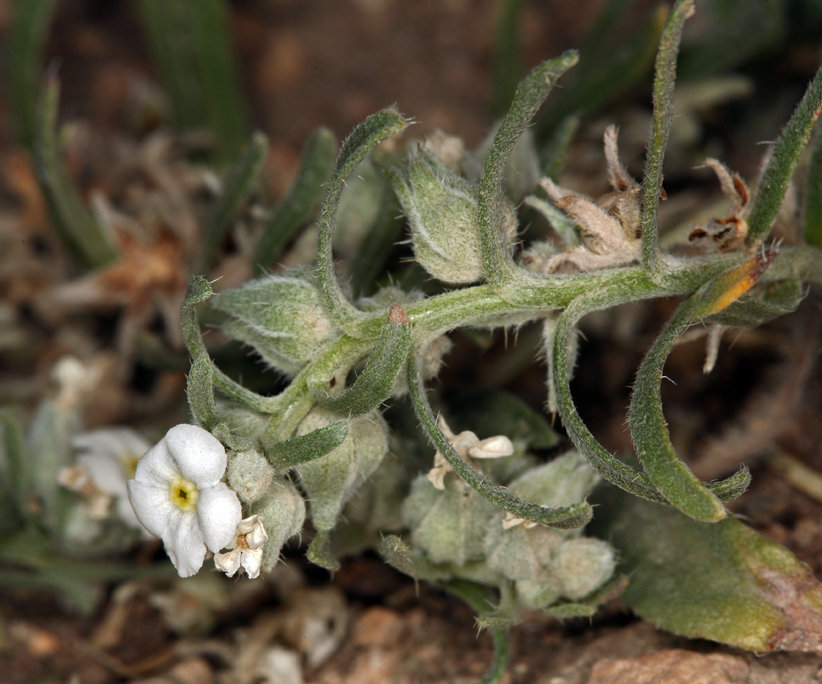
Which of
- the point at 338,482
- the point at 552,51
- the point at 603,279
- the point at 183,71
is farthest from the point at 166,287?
the point at 552,51

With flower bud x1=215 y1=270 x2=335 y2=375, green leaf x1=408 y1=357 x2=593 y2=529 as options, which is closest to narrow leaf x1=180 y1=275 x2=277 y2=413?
flower bud x1=215 y1=270 x2=335 y2=375

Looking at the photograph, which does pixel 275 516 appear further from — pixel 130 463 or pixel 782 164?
pixel 782 164

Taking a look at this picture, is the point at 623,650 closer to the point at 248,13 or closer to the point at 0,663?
the point at 0,663

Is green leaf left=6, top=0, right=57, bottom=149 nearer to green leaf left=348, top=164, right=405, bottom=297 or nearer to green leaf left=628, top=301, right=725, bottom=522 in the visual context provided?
green leaf left=348, top=164, right=405, bottom=297

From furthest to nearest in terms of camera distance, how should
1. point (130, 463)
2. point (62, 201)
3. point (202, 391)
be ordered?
point (62, 201) < point (130, 463) < point (202, 391)

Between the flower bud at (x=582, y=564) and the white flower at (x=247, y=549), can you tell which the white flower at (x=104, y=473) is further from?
the flower bud at (x=582, y=564)

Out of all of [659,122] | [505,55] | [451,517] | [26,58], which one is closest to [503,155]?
[659,122]
